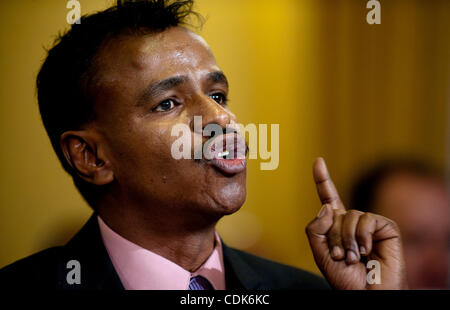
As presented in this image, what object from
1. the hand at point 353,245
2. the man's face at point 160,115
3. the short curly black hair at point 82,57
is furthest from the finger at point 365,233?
the short curly black hair at point 82,57

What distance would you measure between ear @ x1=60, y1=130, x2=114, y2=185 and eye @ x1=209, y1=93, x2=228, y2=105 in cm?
29

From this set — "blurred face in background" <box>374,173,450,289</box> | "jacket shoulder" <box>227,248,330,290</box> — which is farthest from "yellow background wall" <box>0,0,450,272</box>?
"jacket shoulder" <box>227,248,330,290</box>

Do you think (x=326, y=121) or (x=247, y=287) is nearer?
(x=247, y=287)

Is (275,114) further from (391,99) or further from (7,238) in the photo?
(7,238)

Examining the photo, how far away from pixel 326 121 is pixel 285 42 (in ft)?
1.35

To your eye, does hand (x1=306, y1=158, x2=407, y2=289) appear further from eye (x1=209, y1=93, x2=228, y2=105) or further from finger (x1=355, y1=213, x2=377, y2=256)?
eye (x1=209, y1=93, x2=228, y2=105)

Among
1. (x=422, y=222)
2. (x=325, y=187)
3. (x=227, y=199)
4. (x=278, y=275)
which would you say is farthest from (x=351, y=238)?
(x=422, y=222)

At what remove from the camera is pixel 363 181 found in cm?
197

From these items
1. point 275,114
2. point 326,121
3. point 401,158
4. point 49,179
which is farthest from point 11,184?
point 401,158

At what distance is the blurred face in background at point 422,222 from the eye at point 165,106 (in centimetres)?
110

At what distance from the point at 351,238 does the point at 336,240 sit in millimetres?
41

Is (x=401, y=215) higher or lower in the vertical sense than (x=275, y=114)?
lower
